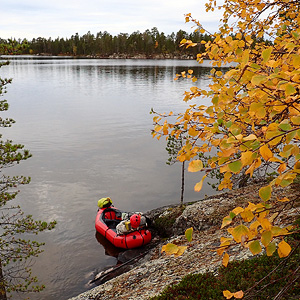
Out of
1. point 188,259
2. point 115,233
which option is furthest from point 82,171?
point 188,259

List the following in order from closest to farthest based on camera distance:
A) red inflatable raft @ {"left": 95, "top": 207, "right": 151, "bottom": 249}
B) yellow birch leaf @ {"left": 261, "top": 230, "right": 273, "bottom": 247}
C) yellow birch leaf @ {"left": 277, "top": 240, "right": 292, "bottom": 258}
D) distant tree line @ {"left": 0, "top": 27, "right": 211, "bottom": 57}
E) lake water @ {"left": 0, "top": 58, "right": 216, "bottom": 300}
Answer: yellow birch leaf @ {"left": 277, "top": 240, "right": 292, "bottom": 258}
yellow birch leaf @ {"left": 261, "top": 230, "right": 273, "bottom": 247}
red inflatable raft @ {"left": 95, "top": 207, "right": 151, "bottom": 249}
lake water @ {"left": 0, "top": 58, "right": 216, "bottom": 300}
distant tree line @ {"left": 0, "top": 27, "right": 211, "bottom": 57}

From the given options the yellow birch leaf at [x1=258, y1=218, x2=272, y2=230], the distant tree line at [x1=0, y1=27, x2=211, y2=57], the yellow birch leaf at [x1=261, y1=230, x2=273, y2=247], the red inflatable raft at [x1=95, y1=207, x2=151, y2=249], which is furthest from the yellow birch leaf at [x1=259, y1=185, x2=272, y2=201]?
the distant tree line at [x1=0, y1=27, x2=211, y2=57]

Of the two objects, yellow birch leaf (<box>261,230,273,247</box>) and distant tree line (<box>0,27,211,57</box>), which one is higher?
distant tree line (<box>0,27,211,57</box>)

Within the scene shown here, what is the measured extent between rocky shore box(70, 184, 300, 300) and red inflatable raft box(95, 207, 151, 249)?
4.97 ft

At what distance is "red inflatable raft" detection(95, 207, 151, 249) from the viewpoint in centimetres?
1447

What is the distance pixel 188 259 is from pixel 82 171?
55.5 feet

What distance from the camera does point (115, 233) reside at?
50.1ft

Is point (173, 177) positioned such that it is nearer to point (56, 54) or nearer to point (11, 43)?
point (11, 43)

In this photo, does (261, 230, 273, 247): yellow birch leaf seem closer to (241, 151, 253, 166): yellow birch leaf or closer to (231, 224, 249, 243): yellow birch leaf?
(231, 224, 249, 243): yellow birch leaf

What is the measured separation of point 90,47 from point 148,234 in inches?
7211

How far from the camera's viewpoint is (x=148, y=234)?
47.9ft

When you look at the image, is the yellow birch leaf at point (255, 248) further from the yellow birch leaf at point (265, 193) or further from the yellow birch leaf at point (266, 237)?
the yellow birch leaf at point (265, 193)

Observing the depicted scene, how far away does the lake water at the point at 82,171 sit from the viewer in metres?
14.7

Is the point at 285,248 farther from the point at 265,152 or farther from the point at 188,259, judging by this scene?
the point at 188,259
